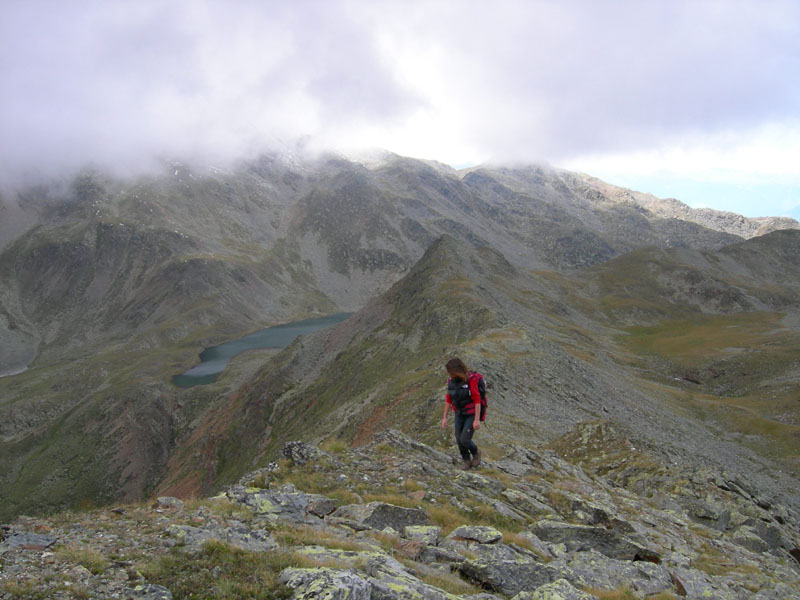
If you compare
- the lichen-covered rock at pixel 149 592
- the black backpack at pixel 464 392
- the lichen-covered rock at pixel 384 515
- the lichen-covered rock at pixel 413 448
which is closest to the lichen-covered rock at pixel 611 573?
the lichen-covered rock at pixel 384 515

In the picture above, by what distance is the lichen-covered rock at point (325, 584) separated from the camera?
688cm

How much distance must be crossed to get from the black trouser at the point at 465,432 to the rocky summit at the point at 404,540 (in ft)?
2.98

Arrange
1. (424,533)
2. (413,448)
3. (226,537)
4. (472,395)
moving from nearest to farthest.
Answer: (226,537), (424,533), (472,395), (413,448)

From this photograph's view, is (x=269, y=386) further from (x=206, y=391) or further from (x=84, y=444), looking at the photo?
(x=84, y=444)

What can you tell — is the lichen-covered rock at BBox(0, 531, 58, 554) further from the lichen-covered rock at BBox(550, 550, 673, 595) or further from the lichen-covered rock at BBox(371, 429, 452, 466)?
the lichen-covered rock at BBox(371, 429, 452, 466)

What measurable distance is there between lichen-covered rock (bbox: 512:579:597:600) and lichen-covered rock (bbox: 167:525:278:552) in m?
4.78

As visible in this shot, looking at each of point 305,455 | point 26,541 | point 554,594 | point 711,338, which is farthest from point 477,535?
point 711,338

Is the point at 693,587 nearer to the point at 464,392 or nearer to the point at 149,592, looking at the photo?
the point at 464,392

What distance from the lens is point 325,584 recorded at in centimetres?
705

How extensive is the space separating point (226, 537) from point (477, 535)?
577 cm

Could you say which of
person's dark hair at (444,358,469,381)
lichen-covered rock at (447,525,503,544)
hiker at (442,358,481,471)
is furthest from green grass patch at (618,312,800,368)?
lichen-covered rock at (447,525,503,544)

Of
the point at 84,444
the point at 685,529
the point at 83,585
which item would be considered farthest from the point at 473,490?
the point at 84,444

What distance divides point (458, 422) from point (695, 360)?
323ft

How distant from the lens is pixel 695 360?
95750 mm
